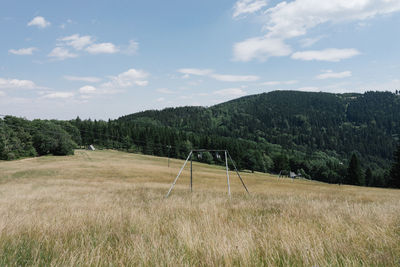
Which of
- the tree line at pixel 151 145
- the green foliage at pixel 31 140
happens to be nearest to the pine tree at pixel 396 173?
the tree line at pixel 151 145

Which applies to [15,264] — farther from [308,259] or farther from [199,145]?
[199,145]

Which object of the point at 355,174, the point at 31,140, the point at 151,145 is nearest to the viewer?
the point at 31,140

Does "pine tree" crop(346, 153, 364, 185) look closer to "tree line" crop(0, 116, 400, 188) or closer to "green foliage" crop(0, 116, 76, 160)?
"tree line" crop(0, 116, 400, 188)

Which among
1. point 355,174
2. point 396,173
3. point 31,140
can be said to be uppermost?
point 31,140

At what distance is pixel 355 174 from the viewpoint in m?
89.7

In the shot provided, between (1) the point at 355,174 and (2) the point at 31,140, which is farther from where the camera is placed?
(1) the point at 355,174

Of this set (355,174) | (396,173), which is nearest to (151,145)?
(355,174)

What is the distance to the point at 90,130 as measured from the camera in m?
124

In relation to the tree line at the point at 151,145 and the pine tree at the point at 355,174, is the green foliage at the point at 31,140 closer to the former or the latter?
the tree line at the point at 151,145

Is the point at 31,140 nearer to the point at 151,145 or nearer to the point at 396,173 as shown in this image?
the point at 151,145

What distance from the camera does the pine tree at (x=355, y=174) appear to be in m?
88.8

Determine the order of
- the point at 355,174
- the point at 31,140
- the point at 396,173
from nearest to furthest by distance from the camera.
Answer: the point at 396,173 < the point at 31,140 < the point at 355,174

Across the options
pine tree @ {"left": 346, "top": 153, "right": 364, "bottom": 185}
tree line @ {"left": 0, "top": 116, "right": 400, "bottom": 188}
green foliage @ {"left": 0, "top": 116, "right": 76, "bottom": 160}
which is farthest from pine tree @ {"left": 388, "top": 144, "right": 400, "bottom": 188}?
green foliage @ {"left": 0, "top": 116, "right": 76, "bottom": 160}

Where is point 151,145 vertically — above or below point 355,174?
above
